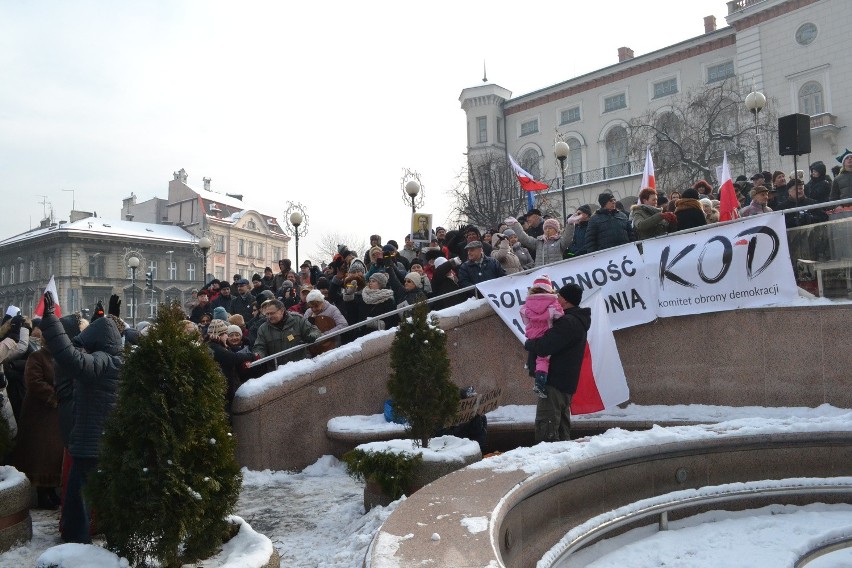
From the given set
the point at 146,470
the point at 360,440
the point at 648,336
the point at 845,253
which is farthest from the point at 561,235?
the point at 146,470

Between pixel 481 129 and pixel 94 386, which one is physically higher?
pixel 481 129

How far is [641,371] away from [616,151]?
46353 millimetres

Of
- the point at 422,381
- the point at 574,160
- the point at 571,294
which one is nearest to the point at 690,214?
the point at 571,294

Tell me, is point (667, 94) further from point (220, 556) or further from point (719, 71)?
point (220, 556)

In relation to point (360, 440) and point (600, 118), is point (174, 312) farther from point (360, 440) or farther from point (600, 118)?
point (600, 118)

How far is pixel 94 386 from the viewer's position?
17.3ft

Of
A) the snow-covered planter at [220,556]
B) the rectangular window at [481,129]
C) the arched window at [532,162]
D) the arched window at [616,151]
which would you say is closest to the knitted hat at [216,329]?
the snow-covered planter at [220,556]

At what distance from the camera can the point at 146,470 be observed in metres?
3.46

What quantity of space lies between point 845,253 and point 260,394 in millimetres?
7718

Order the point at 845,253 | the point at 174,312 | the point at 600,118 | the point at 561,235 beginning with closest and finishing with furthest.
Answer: the point at 174,312
the point at 845,253
the point at 561,235
the point at 600,118

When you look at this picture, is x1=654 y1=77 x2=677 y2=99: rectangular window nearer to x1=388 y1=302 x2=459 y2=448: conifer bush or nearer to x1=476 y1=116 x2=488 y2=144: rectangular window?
x1=476 y1=116 x2=488 y2=144: rectangular window

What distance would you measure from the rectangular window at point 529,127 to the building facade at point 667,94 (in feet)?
0.33

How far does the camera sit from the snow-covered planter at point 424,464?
20.2ft

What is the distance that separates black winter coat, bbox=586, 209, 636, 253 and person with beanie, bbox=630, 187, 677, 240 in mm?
196
